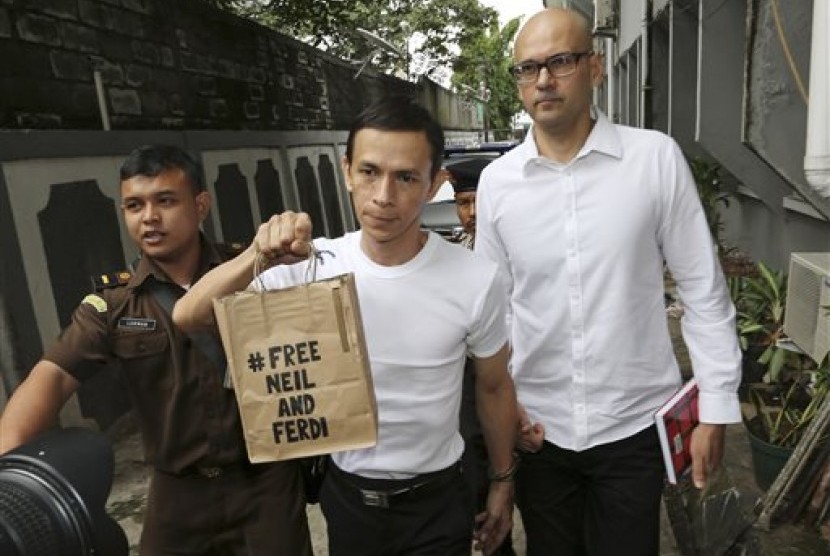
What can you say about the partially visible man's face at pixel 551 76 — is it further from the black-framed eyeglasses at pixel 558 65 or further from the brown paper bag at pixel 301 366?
the brown paper bag at pixel 301 366

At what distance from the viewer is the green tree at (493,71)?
36.9 meters

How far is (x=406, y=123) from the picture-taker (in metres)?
1.58

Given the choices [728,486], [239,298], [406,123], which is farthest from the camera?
[728,486]

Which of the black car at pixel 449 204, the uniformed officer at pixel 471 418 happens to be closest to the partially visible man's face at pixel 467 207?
the uniformed officer at pixel 471 418

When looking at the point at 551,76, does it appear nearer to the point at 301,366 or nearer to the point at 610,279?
the point at 610,279

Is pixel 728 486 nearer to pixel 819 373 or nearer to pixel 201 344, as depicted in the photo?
pixel 819 373

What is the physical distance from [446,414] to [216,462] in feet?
2.11

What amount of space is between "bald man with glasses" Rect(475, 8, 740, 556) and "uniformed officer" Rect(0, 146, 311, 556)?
77cm

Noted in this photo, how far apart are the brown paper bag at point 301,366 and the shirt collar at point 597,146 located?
2.62 ft

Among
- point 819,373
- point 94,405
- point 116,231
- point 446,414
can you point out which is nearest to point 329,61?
point 116,231

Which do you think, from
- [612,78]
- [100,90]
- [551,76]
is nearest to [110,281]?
[551,76]

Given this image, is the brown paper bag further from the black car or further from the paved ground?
the black car

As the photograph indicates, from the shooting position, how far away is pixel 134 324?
5.79ft

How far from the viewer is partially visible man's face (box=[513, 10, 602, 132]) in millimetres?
1779
